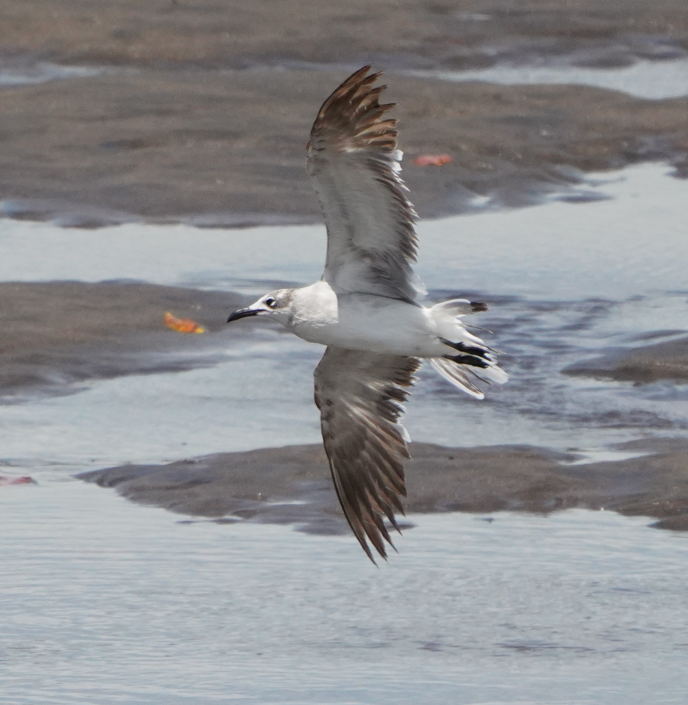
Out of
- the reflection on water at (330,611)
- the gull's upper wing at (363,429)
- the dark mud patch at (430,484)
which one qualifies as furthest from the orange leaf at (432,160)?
the gull's upper wing at (363,429)

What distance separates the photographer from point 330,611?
23.0 feet

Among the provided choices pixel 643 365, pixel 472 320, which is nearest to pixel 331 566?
pixel 643 365

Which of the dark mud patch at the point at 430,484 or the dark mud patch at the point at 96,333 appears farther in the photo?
the dark mud patch at the point at 96,333

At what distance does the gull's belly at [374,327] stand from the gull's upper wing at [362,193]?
0.08 metres

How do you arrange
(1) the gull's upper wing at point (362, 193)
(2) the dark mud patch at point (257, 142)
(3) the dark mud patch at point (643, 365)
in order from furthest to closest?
(2) the dark mud patch at point (257, 142) → (3) the dark mud patch at point (643, 365) → (1) the gull's upper wing at point (362, 193)

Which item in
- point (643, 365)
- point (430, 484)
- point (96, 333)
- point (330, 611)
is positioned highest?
point (643, 365)

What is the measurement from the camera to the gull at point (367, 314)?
6.51 m

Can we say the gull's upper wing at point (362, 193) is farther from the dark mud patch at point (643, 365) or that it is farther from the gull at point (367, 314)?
the dark mud patch at point (643, 365)

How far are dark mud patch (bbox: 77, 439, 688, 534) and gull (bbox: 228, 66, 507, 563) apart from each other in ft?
2.36

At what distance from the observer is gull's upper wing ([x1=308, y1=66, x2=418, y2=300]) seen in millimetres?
6445

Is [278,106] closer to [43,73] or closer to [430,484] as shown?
[43,73]

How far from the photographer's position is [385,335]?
6914 mm

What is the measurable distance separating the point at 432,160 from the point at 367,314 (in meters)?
9.11

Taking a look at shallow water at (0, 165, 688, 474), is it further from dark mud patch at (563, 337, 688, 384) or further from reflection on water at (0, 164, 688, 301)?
dark mud patch at (563, 337, 688, 384)
